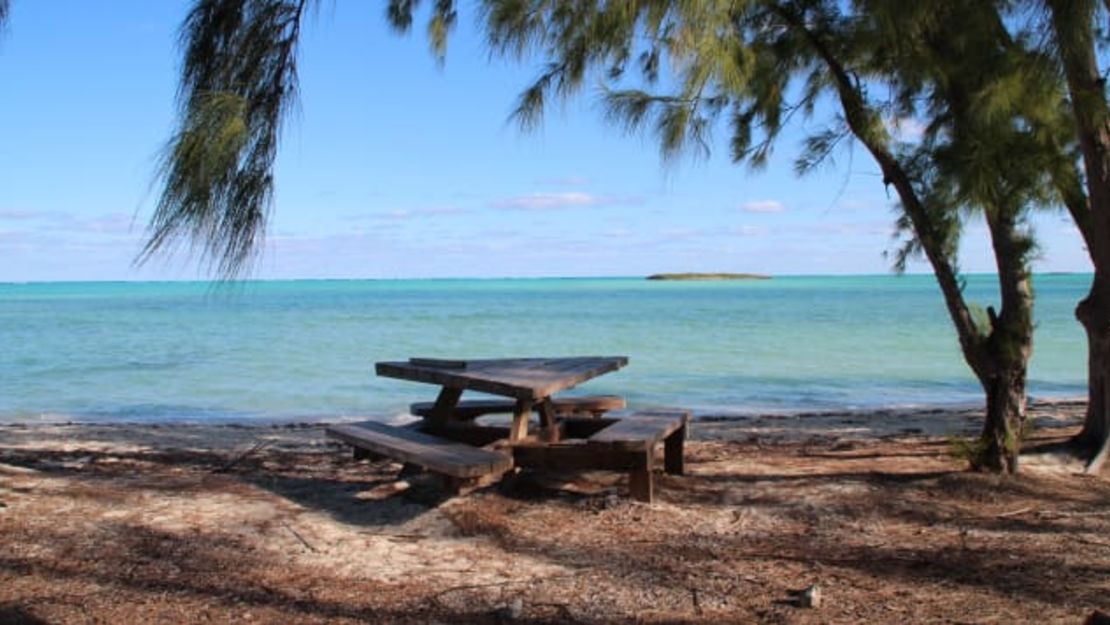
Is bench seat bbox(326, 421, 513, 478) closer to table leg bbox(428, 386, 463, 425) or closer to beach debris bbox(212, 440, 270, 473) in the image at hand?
table leg bbox(428, 386, 463, 425)

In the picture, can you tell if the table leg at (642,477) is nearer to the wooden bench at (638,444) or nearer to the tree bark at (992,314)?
the wooden bench at (638,444)

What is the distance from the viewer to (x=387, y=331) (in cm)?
3084

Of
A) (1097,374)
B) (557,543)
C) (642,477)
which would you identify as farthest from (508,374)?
(1097,374)

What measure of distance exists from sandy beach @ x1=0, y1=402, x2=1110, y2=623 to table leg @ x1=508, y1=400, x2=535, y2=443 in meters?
0.24

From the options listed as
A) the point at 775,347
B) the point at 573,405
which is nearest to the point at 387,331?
the point at 775,347

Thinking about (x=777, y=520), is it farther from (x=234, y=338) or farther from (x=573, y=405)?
(x=234, y=338)

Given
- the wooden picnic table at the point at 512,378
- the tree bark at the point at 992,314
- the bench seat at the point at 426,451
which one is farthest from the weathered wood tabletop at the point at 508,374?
the tree bark at the point at 992,314

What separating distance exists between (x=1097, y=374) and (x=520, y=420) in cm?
317

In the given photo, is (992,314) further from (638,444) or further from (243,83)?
(243,83)

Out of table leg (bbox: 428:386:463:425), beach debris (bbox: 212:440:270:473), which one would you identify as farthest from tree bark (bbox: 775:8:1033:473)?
beach debris (bbox: 212:440:270:473)

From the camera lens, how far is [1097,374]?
5.41 metres

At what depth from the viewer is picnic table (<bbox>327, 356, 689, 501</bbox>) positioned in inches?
182

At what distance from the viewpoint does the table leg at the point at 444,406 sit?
18.6 ft

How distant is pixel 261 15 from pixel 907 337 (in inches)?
914
